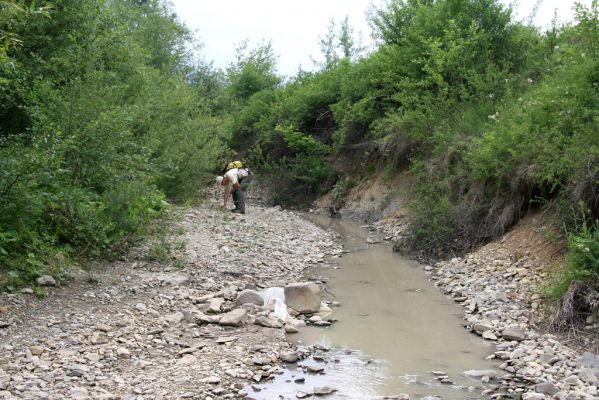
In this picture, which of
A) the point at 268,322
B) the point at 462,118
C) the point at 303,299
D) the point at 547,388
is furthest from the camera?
the point at 462,118

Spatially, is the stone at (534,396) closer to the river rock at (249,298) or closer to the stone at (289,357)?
the stone at (289,357)

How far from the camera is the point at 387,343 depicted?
291 inches

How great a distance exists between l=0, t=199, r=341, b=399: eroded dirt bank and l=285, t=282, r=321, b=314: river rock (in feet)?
1.81

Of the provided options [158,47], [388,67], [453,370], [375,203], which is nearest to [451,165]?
[375,203]

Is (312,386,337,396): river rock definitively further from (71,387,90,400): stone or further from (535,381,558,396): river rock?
(71,387,90,400): stone

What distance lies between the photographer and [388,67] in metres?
19.5

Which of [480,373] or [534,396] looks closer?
[534,396]

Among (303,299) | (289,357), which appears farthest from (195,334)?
(303,299)

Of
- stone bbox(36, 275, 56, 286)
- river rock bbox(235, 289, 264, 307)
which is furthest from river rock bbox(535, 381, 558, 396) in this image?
stone bbox(36, 275, 56, 286)

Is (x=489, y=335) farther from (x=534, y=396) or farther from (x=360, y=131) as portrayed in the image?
(x=360, y=131)

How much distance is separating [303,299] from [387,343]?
5.27 feet

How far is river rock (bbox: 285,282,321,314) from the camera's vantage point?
8500 millimetres

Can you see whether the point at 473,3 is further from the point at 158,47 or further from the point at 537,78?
the point at 158,47

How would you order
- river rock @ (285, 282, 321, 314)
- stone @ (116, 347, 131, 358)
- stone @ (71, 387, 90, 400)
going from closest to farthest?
stone @ (71, 387, 90, 400) → stone @ (116, 347, 131, 358) → river rock @ (285, 282, 321, 314)
